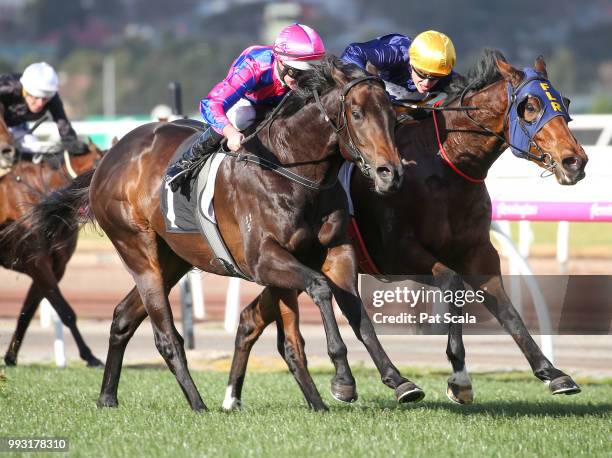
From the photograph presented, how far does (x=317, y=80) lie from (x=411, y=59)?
0.69 metres

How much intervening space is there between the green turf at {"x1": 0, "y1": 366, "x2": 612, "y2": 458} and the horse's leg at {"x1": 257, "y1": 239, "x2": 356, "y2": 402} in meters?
0.19

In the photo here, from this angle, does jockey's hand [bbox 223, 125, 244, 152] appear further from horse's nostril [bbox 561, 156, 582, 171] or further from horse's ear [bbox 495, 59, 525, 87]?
horse's nostril [bbox 561, 156, 582, 171]

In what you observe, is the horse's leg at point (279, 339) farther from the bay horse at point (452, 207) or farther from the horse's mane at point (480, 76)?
the horse's mane at point (480, 76)

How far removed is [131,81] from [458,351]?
63660 mm

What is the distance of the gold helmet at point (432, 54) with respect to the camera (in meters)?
5.98

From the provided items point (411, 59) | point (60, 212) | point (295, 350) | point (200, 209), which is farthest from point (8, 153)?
point (411, 59)

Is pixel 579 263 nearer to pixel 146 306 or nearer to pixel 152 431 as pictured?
pixel 146 306

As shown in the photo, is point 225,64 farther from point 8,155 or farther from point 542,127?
point 542,127

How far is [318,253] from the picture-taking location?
564 cm

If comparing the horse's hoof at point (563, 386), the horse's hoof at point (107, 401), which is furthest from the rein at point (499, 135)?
the horse's hoof at point (107, 401)

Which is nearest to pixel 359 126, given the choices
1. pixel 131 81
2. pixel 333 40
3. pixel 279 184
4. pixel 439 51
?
pixel 279 184

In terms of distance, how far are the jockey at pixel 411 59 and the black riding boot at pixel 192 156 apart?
2.63 feet

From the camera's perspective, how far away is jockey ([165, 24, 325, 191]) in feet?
18.5

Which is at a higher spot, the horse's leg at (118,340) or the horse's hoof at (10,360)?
the horse's leg at (118,340)
